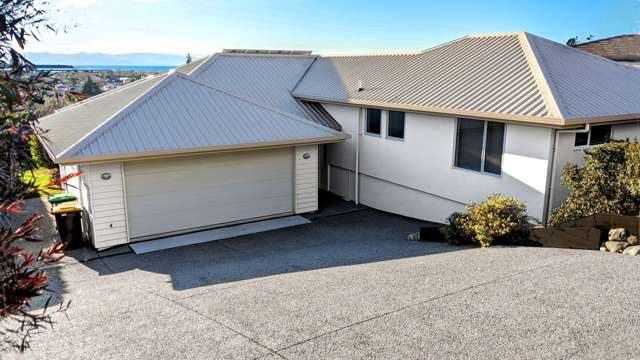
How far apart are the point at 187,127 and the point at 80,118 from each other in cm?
422

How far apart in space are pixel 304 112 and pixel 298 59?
4356 millimetres

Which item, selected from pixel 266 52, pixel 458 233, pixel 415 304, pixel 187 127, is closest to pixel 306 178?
pixel 187 127

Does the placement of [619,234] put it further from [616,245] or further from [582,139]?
[582,139]

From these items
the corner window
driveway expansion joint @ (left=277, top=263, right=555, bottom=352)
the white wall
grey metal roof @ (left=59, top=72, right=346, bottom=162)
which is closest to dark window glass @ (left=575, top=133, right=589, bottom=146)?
the corner window

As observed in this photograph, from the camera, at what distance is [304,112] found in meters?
17.5

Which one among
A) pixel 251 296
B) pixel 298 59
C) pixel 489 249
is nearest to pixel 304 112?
pixel 298 59

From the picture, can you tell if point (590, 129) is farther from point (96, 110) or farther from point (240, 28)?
point (240, 28)

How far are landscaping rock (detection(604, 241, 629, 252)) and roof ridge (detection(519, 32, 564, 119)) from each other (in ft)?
8.78

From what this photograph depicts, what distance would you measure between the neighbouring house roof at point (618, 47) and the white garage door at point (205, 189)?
1926 cm

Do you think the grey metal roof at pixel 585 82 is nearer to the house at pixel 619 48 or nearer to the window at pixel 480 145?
the window at pixel 480 145

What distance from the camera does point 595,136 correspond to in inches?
461

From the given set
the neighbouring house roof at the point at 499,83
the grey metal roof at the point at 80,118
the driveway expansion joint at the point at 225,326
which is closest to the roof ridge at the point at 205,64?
the grey metal roof at the point at 80,118

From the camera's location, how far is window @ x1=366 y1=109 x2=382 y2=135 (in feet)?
51.2

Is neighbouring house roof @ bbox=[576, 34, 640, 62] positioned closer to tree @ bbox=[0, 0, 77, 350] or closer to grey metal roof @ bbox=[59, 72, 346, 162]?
grey metal roof @ bbox=[59, 72, 346, 162]
